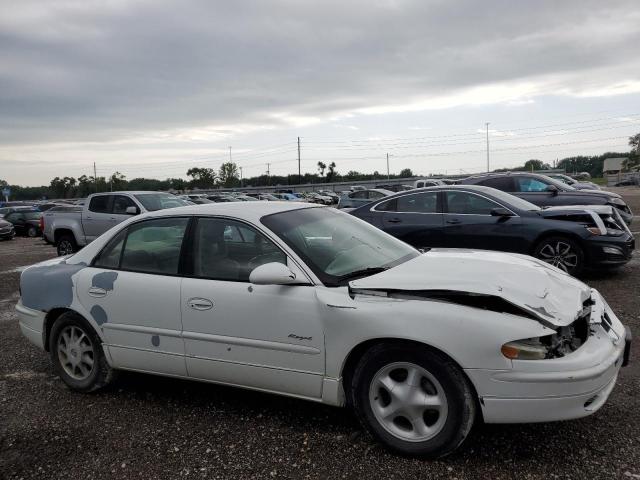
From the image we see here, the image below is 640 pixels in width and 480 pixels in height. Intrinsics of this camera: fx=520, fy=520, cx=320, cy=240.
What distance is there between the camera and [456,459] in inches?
113

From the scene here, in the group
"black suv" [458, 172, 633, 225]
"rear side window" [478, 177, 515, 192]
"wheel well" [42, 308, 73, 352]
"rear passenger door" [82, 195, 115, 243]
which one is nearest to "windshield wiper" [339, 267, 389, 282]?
"wheel well" [42, 308, 73, 352]

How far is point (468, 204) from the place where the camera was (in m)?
8.01

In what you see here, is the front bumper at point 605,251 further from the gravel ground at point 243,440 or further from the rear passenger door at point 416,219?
the gravel ground at point 243,440

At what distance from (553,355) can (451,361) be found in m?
0.51

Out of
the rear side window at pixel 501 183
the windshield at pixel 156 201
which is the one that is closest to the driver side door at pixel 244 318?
the windshield at pixel 156 201

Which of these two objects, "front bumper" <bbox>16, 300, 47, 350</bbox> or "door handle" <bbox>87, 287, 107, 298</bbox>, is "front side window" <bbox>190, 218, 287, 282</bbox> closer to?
"door handle" <bbox>87, 287, 107, 298</bbox>

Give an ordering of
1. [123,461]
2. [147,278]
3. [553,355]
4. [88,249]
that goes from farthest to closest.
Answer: [88,249]
[147,278]
[123,461]
[553,355]

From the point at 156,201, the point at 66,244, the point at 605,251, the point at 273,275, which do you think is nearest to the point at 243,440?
the point at 273,275

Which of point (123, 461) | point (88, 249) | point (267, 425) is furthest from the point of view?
point (88, 249)

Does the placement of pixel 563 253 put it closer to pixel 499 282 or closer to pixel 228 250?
pixel 499 282

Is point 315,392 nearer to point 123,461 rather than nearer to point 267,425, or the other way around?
point 267,425

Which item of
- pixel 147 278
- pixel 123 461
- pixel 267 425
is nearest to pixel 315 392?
pixel 267 425

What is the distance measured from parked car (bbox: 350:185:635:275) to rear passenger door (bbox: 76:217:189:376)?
5114 millimetres

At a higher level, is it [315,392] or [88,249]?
[88,249]
